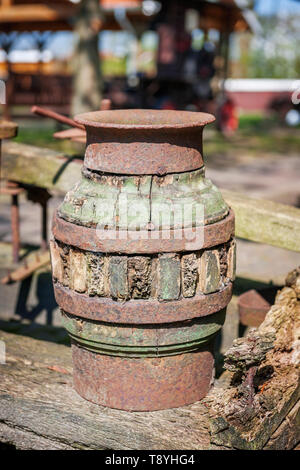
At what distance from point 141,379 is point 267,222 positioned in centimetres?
112

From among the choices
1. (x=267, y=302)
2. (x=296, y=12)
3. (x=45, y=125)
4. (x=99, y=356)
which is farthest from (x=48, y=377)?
(x=296, y=12)

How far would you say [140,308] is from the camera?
2.34 m

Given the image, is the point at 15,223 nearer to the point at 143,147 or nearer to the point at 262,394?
the point at 143,147

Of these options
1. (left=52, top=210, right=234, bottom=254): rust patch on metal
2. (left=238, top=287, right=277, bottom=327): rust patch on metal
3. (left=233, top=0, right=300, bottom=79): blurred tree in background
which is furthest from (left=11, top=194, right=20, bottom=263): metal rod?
(left=233, top=0, right=300, bottom=79): blurred tree in background

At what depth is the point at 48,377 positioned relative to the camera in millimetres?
2811

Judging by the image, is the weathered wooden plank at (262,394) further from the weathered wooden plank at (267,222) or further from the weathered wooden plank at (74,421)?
the weathered wooden plank at (267,222)

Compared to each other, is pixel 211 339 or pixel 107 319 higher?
pixel 107 319

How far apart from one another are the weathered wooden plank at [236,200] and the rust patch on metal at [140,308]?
820 millimetres

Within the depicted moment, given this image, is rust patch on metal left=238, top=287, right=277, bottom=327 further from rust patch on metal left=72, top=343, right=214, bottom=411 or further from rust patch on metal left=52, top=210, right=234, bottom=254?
rust patch on metal left=52, top=210, right=234, bottom=254

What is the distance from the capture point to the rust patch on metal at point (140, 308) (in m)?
2.35

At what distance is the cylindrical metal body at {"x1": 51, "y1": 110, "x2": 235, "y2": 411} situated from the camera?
233 centimetres

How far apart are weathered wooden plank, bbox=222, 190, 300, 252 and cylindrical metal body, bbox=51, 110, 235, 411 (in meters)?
0.65
